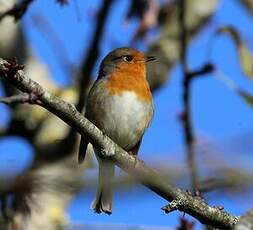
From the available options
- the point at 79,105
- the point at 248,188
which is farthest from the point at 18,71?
the point at 79,105

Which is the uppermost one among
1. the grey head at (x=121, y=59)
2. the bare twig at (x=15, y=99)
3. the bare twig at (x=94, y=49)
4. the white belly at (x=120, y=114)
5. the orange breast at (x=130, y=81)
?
the bare twig at (x=94, y=49)

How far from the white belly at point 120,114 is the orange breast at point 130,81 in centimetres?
6

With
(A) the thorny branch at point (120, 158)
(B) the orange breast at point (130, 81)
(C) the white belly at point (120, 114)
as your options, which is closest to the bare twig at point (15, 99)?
(A) the thorny branch at point (120, 158)

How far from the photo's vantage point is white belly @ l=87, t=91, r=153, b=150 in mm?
4977

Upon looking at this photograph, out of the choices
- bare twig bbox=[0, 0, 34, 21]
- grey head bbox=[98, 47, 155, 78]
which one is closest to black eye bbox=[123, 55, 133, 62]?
grey head bbox=[98, 47, 155, 78]

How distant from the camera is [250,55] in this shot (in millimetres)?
4891

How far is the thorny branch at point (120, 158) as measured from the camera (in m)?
2.51

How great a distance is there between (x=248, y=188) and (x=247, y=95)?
2.93m

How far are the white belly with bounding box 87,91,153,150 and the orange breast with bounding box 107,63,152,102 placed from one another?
0.06 m

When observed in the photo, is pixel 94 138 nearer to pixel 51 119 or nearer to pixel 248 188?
pixel 248 188

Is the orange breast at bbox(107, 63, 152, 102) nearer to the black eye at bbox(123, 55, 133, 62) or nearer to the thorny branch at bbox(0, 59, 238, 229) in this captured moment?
the black eye at bbox(123, 55, 133, 62)

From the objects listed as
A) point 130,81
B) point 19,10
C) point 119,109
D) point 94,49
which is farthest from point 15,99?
point 94,49

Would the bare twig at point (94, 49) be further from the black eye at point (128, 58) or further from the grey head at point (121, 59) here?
the black eye at point (128, 58)

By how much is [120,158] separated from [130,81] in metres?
2.06
